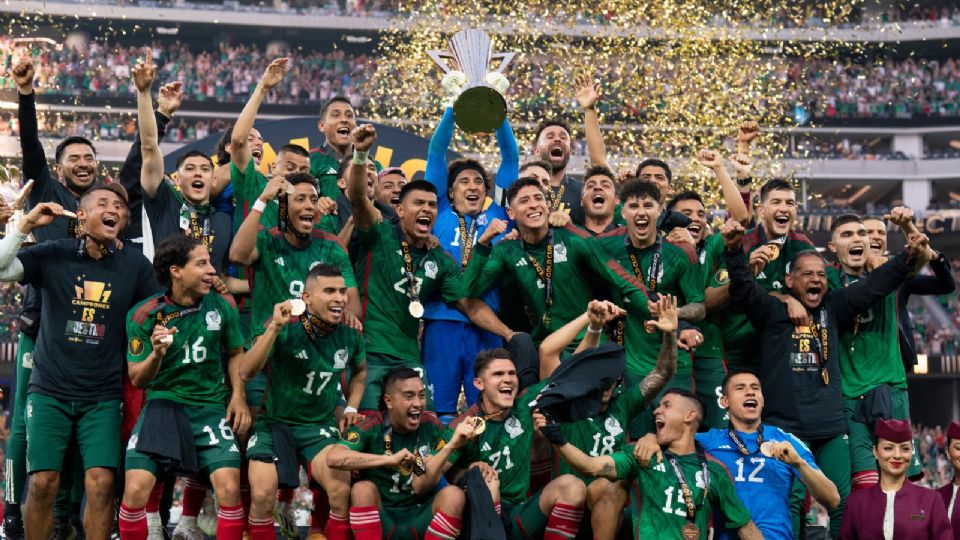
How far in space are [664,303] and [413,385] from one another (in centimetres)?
172

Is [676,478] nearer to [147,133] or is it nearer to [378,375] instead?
[378,375]

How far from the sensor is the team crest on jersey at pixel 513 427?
842 cm

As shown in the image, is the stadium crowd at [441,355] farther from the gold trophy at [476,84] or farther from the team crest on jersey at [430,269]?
the gold trophy at [476,84]

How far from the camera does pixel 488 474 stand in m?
8.21

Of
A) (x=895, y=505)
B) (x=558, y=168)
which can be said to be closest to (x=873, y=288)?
(x=895, y=505)

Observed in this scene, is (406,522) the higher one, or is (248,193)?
(248,193)

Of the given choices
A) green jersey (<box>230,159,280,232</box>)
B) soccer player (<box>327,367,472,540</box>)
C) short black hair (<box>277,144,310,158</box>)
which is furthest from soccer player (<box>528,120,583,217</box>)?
soccer player (<box>327,367,472,540</box>)

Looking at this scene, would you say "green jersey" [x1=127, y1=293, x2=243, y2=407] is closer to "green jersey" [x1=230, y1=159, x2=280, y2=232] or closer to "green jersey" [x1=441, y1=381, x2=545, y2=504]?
"green jersey" [x1=230, y1=159, x2=280, y2=232]

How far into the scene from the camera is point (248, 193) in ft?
31.0

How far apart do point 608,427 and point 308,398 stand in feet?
6.60

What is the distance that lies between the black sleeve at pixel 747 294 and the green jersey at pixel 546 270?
90 cm

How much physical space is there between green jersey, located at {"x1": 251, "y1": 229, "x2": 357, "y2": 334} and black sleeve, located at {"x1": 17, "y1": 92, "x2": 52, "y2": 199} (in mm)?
1661

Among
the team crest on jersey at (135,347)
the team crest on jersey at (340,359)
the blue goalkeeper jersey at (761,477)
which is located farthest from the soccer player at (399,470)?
→ the blue goalkeeper jersey at (761,477)

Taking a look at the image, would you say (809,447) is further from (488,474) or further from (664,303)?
(488,474)
